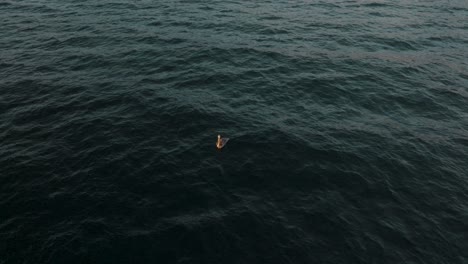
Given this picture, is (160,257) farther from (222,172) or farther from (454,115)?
(454,115)

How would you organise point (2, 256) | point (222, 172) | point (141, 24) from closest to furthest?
1. point (2, 256)
2. point (222, 172)
3. point (141, 24)

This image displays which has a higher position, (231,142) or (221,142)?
(221,142)

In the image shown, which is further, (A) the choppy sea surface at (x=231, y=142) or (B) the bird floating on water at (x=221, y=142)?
(B) the bird floating on water at (x=221, y=142)

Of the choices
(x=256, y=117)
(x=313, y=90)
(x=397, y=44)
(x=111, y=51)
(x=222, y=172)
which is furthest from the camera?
(x=397, y=44)

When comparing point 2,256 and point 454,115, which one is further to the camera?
point 454,115

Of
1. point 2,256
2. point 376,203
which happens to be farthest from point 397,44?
point 2,256

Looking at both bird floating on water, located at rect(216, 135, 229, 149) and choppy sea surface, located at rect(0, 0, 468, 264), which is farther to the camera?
bird floating on water, located at rect(216, 135, 229, 149)

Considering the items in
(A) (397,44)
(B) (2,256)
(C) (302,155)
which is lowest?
(B) (2,256)

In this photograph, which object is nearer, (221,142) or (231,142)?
(221,142)
